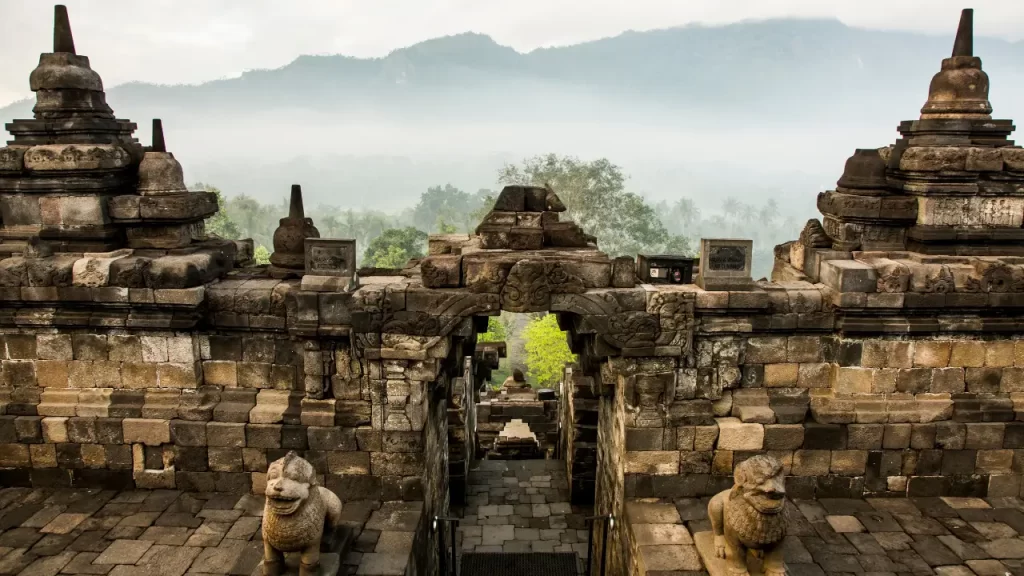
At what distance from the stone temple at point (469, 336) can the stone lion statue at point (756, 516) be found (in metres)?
0.90

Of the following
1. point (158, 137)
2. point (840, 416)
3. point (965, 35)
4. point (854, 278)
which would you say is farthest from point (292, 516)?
point (965, 35)

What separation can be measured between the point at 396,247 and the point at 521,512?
79.9ft

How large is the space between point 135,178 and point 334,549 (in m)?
4.51

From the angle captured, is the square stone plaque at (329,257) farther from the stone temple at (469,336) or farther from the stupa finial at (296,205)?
the stupa finial at (296,205)

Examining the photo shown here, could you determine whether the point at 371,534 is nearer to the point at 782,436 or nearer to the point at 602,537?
the point at 602,537

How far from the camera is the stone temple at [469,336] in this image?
6516mm

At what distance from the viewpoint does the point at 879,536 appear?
6426 millimetres

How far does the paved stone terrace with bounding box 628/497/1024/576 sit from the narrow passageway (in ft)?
7.51

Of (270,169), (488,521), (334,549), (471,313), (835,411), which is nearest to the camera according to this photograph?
(334,549)

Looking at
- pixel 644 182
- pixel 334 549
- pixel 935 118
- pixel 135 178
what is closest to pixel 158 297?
pixel 135 178

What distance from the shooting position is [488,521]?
9.68m

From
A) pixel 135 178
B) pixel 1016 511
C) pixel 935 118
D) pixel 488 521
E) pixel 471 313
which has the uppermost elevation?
pixel 935 118

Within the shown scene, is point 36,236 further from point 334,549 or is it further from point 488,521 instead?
point 488,521

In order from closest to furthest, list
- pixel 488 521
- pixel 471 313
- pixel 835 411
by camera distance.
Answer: pixel 471 313 → pixel 835 411 → pixel 488 521
